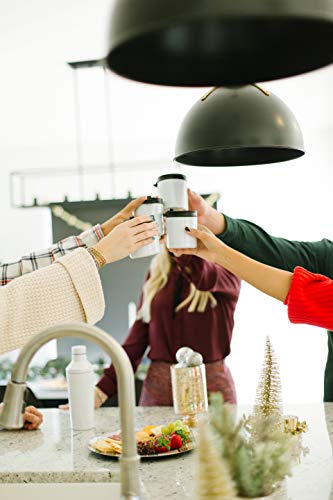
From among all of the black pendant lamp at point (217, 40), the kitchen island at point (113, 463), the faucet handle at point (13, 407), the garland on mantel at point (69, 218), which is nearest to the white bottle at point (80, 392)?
the kitchen island at point (113, 463)

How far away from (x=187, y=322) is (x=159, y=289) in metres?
0.20

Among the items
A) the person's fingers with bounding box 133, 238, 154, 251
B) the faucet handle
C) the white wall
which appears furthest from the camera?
the white wall

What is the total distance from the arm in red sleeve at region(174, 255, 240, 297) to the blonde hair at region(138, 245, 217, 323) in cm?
4

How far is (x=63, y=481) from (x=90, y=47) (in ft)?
8.21

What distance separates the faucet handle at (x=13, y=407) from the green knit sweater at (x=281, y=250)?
130 cm

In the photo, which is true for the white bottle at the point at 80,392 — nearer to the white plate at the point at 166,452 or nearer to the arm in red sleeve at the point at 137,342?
the white plate at the point at 166,452

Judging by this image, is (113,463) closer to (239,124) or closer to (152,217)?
(152,217)

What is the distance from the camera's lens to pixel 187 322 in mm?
2900

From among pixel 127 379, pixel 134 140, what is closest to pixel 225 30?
pixel 127 379

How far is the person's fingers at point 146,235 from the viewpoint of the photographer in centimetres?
169

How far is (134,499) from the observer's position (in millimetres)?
981

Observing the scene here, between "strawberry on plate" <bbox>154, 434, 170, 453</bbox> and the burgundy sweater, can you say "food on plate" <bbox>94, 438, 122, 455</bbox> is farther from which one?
the burgundy sweater

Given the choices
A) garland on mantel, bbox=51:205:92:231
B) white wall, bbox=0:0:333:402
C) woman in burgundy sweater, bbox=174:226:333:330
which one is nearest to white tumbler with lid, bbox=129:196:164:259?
woman in burgundy sweater, bbox=174:226:333:330

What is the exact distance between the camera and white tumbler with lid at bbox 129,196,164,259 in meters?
1.74
